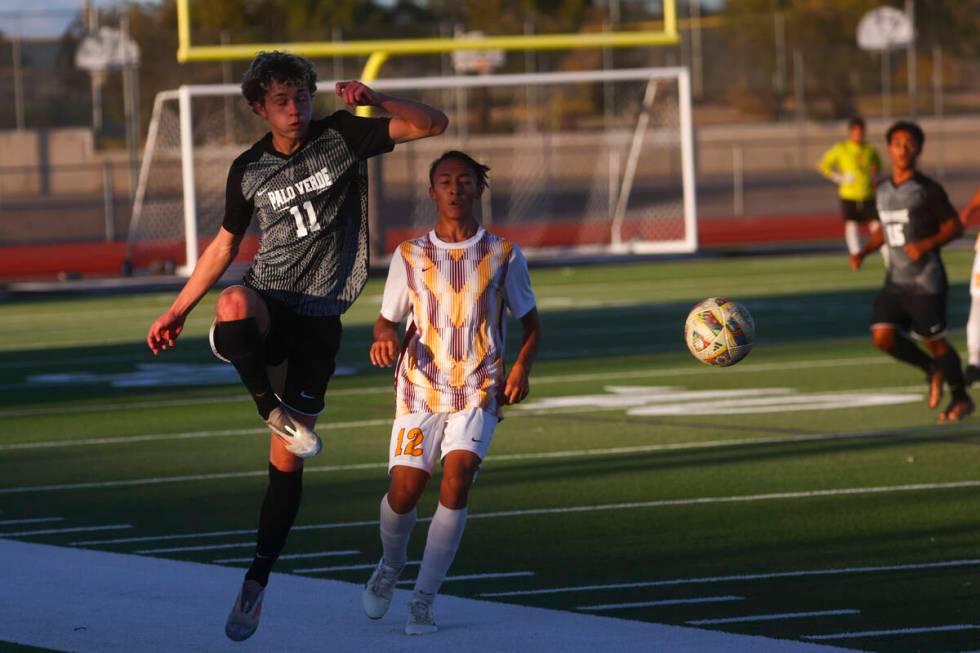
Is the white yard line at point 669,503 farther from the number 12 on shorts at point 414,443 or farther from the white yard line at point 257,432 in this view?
the number 12 on shorts at point 414,443

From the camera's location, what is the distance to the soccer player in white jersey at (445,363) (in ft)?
21.6

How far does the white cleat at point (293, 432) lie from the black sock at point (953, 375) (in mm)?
6619

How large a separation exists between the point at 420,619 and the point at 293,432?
801mm

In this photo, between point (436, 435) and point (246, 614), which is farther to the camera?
point (436, 435)

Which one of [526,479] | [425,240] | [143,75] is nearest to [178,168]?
[143,75]

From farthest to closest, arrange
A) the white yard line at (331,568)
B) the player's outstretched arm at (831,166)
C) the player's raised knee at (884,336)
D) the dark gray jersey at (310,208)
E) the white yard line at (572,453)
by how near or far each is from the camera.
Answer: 1. the player's outstretched arm at (831,166)
2. the player's raised knee at (884,336)
3. the white yard line at (572,453)
4. the white yard line at (331,568)
5. the dark gray jersey at (310,208)

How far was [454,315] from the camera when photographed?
667cm

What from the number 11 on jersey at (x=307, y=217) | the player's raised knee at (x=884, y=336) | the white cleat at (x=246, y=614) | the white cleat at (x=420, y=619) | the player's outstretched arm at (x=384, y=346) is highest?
the number 11 on jersey at (x=307, y=217)

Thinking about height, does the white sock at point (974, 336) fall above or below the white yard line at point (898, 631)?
above

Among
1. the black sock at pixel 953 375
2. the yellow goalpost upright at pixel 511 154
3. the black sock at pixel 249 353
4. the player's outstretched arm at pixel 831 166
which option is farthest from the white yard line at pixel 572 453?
the player's outstretched arm at pixel 831 166

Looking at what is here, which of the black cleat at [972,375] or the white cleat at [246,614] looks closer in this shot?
the white cleat at [246,614]

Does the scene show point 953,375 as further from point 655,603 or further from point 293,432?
point 293,432

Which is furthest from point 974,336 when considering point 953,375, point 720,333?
point 720,333

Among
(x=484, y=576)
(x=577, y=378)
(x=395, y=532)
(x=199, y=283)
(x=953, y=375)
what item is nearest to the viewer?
(x=199, y=283)
